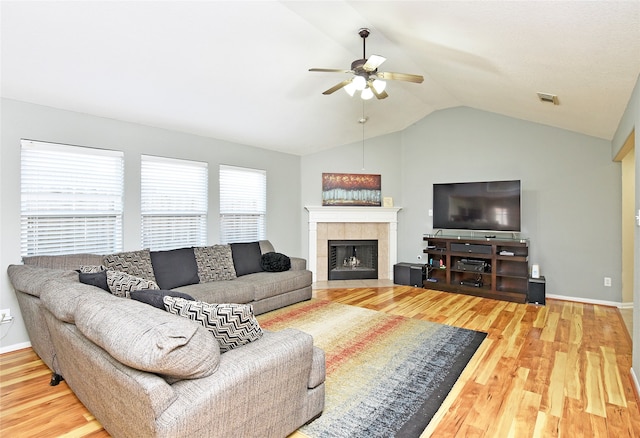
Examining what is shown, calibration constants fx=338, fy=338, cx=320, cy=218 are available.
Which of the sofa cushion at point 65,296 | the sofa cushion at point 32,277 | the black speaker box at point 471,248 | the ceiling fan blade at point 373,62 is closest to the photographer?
the sofa cushion at point 65,296

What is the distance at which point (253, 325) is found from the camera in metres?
1.91

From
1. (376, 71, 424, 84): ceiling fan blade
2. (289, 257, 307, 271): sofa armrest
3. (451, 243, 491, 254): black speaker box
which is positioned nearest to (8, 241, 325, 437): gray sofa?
(376, 71, 424, 84): ceiling fan blade

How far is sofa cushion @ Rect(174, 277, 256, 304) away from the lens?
368cm

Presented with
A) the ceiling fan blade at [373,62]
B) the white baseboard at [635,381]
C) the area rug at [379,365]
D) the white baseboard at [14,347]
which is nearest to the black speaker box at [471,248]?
the area rug at [379,365]

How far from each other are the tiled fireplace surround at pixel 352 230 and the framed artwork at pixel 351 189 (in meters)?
0.16

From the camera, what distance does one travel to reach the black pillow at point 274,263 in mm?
4902

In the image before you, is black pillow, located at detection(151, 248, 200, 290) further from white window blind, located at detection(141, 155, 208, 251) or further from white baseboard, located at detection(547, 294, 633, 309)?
white baseboard, located at detection(547, 294, 633, 309)

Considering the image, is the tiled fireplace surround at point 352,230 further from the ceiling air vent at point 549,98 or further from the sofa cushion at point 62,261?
the sofa cushion at point 62,261

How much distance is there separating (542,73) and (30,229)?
5.09 m

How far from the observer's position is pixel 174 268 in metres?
4.03

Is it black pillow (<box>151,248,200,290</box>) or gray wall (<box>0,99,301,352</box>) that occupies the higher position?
gray wall (<box>0,99,301,352</box>)

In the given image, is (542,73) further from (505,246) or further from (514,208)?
(505,246)

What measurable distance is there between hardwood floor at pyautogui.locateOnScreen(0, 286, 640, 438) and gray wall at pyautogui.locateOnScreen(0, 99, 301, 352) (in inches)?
46.9

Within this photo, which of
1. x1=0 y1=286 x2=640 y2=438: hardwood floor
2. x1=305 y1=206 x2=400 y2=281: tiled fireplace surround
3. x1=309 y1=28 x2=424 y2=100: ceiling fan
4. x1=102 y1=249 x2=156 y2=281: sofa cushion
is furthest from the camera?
x1=305 y1=206 x2=400 y2=281: tiled fireplace surround
